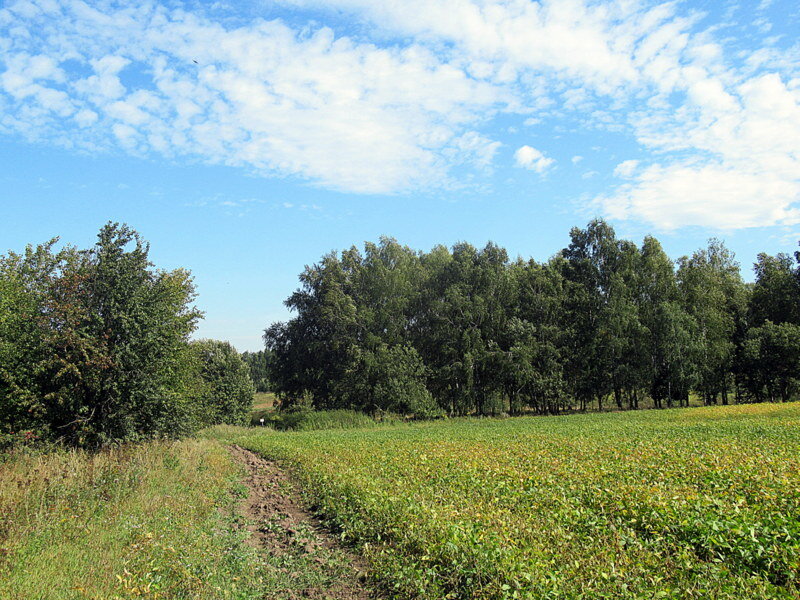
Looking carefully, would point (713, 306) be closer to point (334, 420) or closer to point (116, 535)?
point (334, 420)

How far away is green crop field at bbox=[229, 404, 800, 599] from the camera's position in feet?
19.0

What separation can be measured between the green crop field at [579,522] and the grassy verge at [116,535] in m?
2.17

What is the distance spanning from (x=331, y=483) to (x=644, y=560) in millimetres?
8372

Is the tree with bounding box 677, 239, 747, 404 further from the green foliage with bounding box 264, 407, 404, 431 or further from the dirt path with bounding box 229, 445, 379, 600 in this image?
the dirt path with bounding box 229, 445, 379, 600

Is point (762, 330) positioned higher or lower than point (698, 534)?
higher

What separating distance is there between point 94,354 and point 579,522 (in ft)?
53.0

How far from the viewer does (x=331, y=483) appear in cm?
1295

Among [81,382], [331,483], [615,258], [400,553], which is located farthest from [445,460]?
[615,258]

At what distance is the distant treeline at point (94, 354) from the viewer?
16969 mm

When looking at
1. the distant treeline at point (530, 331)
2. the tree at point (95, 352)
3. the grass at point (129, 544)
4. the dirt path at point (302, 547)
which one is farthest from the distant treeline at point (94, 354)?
the distant treeline at point (530, 331)

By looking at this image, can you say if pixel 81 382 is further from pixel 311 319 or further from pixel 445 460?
pixel 311 319

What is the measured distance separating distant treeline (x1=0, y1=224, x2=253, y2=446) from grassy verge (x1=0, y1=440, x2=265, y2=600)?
396 cm

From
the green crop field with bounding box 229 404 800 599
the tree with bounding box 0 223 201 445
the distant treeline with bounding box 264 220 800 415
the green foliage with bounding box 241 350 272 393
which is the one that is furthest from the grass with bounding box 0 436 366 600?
the green foliage with bounding box 241 350 272 393

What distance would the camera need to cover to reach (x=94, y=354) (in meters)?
16.9
